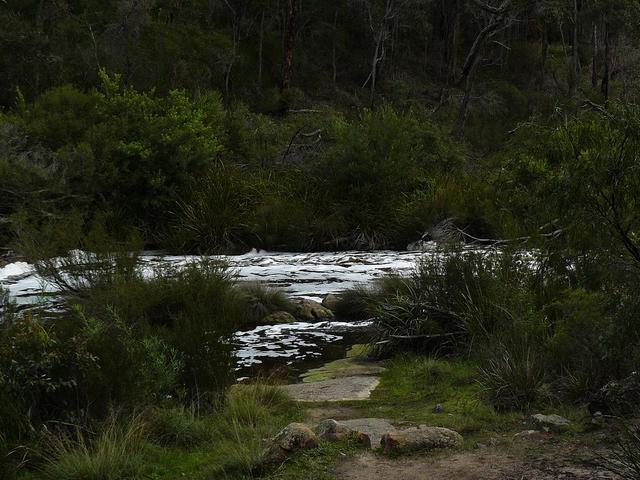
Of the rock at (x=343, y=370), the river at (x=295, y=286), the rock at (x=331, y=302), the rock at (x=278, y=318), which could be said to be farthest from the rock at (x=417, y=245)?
the rock at (x=343, y=370)

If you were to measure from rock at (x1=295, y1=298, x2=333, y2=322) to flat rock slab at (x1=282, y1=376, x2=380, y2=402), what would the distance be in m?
3.83

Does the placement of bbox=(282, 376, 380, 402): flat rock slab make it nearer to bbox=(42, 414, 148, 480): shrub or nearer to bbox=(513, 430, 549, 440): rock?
bbox=(513, 430, 549, 440): rock

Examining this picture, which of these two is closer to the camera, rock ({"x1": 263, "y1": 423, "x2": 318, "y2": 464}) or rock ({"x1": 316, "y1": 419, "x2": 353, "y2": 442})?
rock ({"x1": 263, "y1": 423, "x2": 318, "y2": 464})

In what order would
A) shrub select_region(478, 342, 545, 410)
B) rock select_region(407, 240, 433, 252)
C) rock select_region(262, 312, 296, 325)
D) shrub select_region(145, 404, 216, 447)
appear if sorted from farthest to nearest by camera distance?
rock select_region(407, 240, 433, 252) < rock select_region(262, 312, 296, 325) < shrub select_region(478, 342, 545, 410) < shrub select_region(145, 404, 216, 447)

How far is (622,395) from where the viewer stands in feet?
18.4

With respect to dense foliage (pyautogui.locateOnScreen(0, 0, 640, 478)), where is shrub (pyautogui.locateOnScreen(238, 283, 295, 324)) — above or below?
below

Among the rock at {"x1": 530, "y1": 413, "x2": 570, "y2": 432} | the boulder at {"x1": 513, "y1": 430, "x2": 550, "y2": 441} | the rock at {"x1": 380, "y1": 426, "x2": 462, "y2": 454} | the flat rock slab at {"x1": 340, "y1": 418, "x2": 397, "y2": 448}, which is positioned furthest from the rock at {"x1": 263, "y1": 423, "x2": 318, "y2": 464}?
the rock at {"x1": 530, "y1": 413, "x2": 570, "y2": 432}

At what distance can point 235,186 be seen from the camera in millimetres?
20234

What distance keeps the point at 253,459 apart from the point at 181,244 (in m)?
14.3

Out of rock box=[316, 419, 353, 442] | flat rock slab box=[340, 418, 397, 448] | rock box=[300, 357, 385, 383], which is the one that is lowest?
rock box=[300, 357, 385, 383]

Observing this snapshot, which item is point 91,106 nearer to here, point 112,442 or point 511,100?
point 112,442

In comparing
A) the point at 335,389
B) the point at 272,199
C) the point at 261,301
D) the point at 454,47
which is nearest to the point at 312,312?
the point at 261,301

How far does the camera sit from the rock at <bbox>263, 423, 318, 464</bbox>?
500 centimetres

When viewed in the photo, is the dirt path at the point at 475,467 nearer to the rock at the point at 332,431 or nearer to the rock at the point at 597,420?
the rock at the point at 332,431
